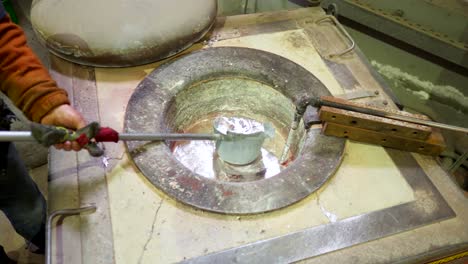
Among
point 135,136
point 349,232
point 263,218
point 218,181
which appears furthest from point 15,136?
point 349,232

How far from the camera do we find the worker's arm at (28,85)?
140 centimetres

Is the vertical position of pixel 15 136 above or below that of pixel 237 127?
above

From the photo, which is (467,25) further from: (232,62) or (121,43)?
(121,43)

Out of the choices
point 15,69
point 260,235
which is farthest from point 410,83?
point 15,69

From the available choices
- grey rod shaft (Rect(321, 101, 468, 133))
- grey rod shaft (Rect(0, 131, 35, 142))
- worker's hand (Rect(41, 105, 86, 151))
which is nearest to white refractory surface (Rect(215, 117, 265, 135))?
grey rod shaft (Rect(321, 101, 468, 133))

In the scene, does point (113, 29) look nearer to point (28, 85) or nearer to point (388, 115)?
point (28, 85)

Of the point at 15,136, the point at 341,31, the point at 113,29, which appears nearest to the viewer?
the point at 15,136

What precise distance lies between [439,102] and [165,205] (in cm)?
236

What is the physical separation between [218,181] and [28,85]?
2.63 feet

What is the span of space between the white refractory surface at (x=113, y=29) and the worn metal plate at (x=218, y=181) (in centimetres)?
12

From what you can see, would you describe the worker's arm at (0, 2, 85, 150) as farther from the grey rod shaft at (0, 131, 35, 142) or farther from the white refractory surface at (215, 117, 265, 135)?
the white refractory surface at (215, 117, 265, 135)

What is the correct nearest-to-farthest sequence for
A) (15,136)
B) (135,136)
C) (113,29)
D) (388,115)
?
(15,136)
(135,136)
(388,115)
(113,29)

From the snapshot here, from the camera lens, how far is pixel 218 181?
4.86 ft

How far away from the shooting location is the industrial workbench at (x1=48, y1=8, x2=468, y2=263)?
1.32 meters
